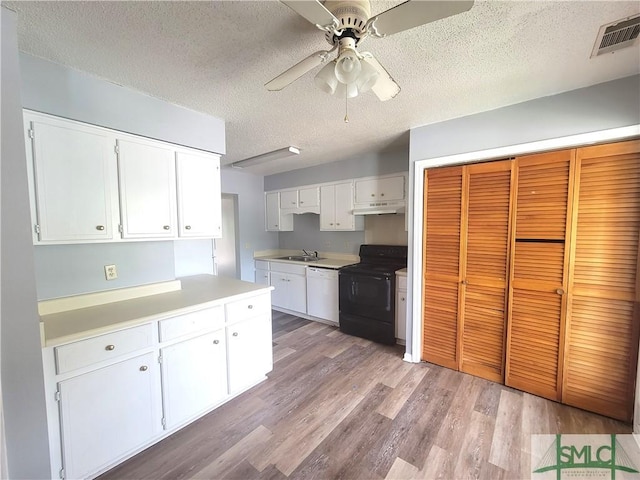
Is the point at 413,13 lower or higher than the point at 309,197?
higher

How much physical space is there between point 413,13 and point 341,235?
135 inches

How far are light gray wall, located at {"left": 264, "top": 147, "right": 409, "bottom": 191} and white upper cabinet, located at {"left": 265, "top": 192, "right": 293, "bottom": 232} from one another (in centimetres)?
20

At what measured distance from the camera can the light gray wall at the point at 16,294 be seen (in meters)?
1.10

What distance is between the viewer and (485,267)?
2.34 m

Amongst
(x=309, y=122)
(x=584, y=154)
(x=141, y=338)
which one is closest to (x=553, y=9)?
(x=584, y=154)

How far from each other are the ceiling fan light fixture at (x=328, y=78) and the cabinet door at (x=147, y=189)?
1.46 metres

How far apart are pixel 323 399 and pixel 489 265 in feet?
6.12

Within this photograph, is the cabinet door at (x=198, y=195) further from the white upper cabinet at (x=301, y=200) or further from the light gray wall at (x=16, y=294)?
the white upper cabinet at (x=301, y=200)

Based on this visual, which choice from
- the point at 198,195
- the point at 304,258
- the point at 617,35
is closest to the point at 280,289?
the point at 304,258

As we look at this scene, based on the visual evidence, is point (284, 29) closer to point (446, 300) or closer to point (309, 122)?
point (309, 122)

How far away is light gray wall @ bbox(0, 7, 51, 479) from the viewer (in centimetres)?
110

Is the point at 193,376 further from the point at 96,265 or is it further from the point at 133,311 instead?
the point at 96,265

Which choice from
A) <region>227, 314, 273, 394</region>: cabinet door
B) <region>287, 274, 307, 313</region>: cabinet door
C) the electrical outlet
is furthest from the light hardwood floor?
<region>287, 274, 307, 313</region>: cabinet door

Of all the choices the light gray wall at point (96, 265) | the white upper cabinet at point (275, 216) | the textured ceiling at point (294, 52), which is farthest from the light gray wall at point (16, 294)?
the white upper cabinet at point (275, 216)
